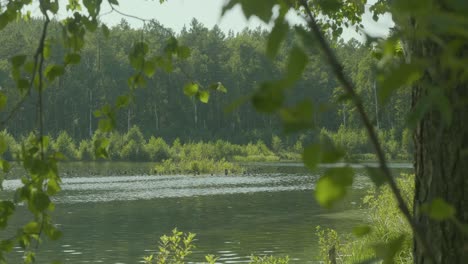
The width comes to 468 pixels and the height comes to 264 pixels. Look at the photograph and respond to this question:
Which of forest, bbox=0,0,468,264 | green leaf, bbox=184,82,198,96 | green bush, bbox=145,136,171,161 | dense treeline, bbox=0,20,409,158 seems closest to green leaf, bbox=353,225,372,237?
forest, bbox=0,0,468,264

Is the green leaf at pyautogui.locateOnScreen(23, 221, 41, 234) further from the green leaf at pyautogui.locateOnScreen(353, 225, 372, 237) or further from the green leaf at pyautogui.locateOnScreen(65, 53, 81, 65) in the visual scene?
the green leaf at pyautogui.locateOnScreen(353, 225, 372, 237)

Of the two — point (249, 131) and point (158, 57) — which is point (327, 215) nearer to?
point (158, 57)

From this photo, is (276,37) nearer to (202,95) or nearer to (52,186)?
(52,186)

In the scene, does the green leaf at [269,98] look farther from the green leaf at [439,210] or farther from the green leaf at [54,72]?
the green leaf at [54,72]

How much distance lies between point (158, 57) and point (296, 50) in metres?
1.44

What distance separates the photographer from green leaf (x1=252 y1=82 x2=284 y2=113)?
25.8 inches

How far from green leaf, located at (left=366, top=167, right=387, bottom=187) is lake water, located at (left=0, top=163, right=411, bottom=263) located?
40.7ft

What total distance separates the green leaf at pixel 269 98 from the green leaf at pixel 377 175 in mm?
157

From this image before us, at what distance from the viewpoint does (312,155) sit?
0.72 m

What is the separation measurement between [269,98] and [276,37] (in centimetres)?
12

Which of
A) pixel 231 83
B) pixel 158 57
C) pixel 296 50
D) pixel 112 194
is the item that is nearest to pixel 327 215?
pixel 112 194

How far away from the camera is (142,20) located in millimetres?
2049

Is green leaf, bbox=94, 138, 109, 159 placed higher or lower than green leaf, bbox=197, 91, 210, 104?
lower

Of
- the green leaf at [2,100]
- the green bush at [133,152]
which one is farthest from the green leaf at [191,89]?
the green bush at [133,152]
